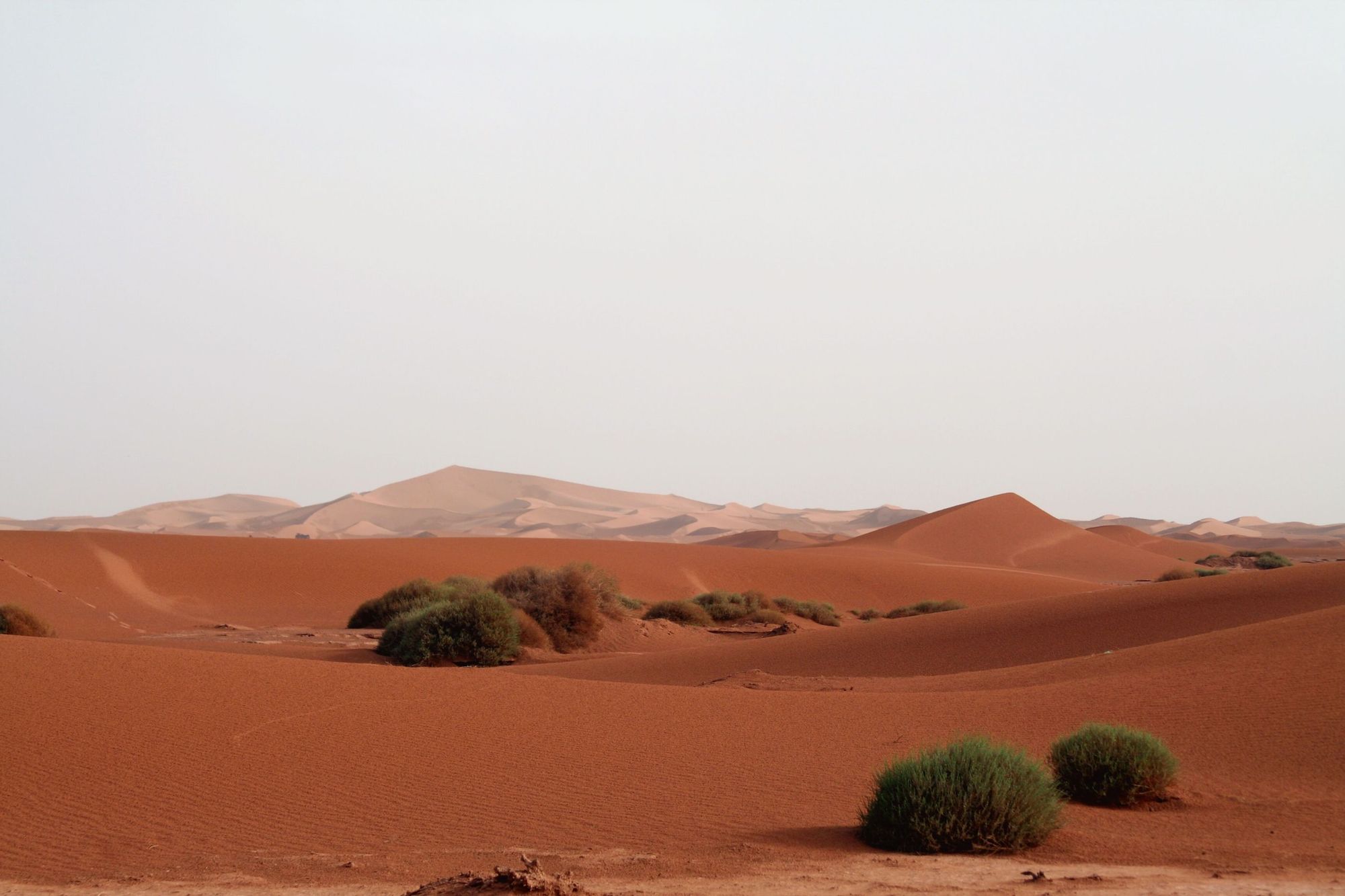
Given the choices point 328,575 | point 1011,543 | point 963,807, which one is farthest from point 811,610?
point 1011,543

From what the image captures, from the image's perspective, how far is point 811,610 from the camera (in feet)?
121

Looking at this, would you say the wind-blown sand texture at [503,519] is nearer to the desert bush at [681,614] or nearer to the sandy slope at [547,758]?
the desert bush at [681,614]

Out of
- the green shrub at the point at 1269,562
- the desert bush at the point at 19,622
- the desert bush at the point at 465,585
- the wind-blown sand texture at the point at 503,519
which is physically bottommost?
the green shrub at the point at 1269,562

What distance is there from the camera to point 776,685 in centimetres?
1756

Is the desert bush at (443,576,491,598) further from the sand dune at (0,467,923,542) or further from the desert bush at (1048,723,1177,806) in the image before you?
the sand dune at (0,467,923,542)

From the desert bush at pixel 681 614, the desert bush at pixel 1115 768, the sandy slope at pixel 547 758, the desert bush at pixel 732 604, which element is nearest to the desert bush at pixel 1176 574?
the desert bush at pixel 732 604

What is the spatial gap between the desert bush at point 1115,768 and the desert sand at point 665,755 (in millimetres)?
251

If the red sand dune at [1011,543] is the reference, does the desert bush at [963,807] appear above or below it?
below

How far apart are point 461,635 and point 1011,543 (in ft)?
189

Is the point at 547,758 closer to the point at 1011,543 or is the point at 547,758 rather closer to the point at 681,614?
the point at 681,614

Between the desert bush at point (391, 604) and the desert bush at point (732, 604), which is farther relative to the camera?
the desert bush at point (732, 604)

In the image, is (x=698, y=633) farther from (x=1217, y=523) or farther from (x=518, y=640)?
(x=1217, y=523)

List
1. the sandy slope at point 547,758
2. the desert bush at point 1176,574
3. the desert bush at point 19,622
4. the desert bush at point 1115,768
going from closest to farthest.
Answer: the sandy slope at point 547,758, the desert bush at point 1115,768, the desert bush at point 19,622, the desert bush at point 1176,574

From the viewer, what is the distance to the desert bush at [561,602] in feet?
90.4
